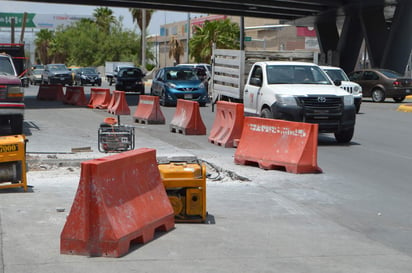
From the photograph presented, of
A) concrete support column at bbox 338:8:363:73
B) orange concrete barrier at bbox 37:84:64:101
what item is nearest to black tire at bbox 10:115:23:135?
orange concrete barrier at bbox 37:84:64:101

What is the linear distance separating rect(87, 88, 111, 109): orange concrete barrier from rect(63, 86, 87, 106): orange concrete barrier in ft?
4.28

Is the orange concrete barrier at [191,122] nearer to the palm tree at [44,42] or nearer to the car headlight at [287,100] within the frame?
the car headlight at [287,100]

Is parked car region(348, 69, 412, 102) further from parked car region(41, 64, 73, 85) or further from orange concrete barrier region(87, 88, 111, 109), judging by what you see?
parked car region(41, 64, 73, 85)

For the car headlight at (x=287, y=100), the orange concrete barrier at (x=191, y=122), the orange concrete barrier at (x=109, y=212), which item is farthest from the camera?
the orange concrete barrier at (x=191, y=122)

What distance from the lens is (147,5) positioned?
149 feet

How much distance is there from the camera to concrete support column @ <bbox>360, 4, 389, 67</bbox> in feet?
148

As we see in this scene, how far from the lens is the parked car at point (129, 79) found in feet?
131

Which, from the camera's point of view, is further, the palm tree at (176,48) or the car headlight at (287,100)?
the palm tree at (176,48)

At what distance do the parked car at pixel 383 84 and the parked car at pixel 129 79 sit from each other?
12417mm

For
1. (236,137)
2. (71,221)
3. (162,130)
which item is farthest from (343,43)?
(71,221)

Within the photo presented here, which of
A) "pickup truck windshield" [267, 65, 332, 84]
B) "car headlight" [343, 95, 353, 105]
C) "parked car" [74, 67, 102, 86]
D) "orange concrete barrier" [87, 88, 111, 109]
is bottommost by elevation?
"parked car" [74, 67, 102, 86]

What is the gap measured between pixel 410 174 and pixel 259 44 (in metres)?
75.3

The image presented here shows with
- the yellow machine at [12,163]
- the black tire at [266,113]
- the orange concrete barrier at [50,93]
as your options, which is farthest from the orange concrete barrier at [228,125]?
the orange concrete barrier at [50,93]

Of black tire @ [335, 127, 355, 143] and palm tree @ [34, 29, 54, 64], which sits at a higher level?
palm tree @ [34, 29, 54, 64]
